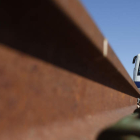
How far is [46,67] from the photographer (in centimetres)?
97

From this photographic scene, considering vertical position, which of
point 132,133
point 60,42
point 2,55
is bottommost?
point 132,133

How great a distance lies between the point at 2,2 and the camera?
2.32 ft

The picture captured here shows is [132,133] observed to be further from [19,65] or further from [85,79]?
[19,65]

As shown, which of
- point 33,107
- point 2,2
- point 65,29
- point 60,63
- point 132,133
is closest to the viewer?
point 2,2

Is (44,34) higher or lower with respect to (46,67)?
higher

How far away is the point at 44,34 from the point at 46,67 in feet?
0.51

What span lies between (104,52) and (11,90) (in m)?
0.82

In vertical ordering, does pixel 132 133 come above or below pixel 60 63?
below

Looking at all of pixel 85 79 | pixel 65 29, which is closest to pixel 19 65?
pixel 65 29

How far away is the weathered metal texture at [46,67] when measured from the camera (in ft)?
2.44

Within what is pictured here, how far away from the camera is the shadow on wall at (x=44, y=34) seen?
2.43 ft

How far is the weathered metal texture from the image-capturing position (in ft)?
2.44

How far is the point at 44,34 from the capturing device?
934mm

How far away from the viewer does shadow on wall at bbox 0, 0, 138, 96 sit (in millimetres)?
741
